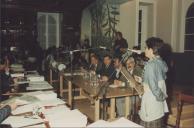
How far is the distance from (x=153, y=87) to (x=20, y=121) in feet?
4.38

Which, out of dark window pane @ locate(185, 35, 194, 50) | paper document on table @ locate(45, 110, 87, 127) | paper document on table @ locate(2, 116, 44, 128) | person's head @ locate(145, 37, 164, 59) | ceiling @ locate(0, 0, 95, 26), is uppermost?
ceiling @ locate(0, 0, 95, 26)

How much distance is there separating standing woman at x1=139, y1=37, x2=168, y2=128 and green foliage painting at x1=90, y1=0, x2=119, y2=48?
5.66 metres

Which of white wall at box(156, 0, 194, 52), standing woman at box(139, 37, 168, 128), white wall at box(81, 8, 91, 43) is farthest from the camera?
white wall at box(81, 8, 91, 43)

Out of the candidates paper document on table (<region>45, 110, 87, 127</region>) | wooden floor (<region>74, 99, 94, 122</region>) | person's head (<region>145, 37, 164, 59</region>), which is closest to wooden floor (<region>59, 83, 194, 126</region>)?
wooden floor (<region>74, 99, 94, 122</region>)

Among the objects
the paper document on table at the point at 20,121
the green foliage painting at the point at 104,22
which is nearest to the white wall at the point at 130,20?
the green foliage painting at the point at 104,22

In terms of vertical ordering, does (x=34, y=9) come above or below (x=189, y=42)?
above

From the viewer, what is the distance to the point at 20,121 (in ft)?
6.08

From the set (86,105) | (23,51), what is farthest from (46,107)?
(23,51)

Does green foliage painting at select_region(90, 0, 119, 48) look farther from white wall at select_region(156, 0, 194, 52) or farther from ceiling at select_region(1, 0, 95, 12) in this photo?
white wall at select_region(156, 0, 194, 52)

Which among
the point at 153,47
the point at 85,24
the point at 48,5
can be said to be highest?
the point at 48,5

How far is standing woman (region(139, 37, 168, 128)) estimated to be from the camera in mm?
2568

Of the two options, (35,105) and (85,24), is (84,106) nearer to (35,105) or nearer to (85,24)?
(35,105)

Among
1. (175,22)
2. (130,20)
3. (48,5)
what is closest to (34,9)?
(48,5)

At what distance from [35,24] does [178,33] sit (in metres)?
6.08
